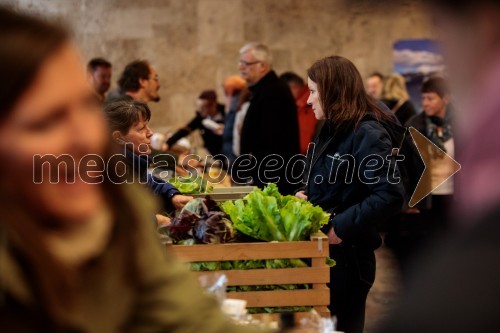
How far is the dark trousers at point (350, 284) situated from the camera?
4.76 metres

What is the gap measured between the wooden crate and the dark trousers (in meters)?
1.01

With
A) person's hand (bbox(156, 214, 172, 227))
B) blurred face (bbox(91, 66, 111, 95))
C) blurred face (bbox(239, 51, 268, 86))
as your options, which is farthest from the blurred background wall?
person's hand (bbox(156, 214, 172, 227))

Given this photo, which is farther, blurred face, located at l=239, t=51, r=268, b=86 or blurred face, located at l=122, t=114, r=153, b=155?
blurred face, located at l=239, t=51, r=268, b=86

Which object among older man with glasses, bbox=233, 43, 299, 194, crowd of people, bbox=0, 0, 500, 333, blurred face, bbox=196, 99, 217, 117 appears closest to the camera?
crowd of people, bbox=0, 0, 500, 333

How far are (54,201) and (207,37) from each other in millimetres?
13787

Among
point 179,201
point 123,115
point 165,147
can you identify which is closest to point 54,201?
point 123,115

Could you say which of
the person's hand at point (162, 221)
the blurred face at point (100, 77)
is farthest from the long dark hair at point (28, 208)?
the blurred face at point (100, 77)

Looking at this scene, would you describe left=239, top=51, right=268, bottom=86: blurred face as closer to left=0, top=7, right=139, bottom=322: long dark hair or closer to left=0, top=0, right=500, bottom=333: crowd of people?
left=0, top=0, right=500, bottom=333: crowd of people

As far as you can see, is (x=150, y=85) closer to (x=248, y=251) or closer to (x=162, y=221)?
(x=162, y=221)

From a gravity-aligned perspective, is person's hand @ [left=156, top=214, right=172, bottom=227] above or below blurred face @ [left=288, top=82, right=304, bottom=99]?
below

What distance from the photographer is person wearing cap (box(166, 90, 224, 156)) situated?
11.2m

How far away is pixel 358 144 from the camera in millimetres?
4766

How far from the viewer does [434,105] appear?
7773mm

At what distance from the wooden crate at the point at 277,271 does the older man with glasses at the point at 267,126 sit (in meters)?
4.04
